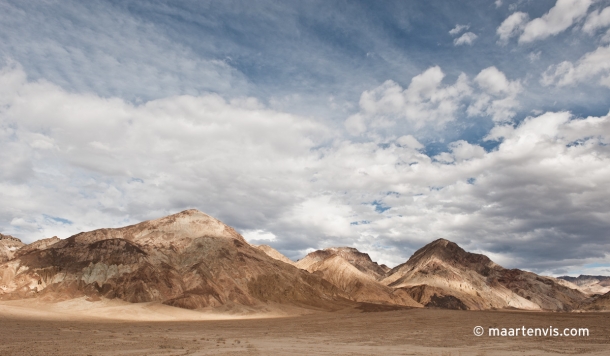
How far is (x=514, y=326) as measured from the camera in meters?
47.4

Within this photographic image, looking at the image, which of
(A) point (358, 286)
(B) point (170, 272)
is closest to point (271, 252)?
(A) point (358, 286)

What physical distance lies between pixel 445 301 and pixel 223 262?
8871cm

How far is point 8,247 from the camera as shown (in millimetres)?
130750

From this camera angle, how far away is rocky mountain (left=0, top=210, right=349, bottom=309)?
3784 inches

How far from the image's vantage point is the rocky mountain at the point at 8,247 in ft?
397

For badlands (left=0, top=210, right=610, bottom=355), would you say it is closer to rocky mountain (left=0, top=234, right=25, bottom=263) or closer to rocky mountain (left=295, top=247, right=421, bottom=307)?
rocky mountain (left=295, top=247, right=421, bottom=307)

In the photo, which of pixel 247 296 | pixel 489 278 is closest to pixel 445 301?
pixel 489 278

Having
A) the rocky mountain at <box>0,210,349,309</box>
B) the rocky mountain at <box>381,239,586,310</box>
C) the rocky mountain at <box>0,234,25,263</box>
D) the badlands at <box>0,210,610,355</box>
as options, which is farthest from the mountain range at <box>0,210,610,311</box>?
the rocky mountain at <box>381,239,586,310</box>

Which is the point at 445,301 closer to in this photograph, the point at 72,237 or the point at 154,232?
the point at 154,232

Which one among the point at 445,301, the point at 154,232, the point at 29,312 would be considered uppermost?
the point at 154,232

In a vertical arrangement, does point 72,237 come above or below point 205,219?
below

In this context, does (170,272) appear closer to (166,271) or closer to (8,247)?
(166,271)

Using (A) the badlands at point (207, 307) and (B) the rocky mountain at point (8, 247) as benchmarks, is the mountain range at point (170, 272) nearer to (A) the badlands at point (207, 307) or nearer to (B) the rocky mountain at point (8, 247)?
(A) the badlands at point (207, 307)

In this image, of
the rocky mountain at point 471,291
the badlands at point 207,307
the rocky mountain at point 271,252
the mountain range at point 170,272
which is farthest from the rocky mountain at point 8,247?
the rocky mountain at point 471,291
